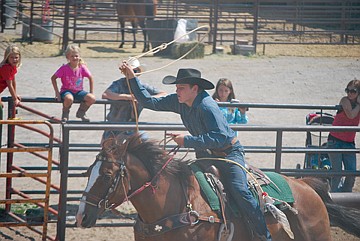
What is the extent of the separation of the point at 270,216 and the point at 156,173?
125 centimetres

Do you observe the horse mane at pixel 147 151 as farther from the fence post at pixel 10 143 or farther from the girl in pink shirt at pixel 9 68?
the girl in pink shirt at pixel 9 68

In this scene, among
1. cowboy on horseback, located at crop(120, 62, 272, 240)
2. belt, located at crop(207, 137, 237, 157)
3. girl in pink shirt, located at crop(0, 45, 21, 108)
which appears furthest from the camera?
girl in pink shirt, located at crop(0, 45, 21, 108)

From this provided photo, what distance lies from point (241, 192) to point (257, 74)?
13.1 metres

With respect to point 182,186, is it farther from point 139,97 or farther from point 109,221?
point 109,221

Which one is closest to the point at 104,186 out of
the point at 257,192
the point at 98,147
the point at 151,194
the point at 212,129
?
the point at 151,194

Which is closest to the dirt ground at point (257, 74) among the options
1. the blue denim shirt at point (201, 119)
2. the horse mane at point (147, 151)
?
the blue denim shirt at point (201, 119)

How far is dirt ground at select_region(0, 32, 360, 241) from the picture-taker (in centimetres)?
1370

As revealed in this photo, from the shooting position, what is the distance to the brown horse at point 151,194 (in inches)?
202

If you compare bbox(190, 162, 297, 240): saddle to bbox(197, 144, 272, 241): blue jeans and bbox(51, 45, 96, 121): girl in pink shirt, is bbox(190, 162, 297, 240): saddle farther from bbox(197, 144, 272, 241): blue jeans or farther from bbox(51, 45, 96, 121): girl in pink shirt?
bbox(51, 45, 96, 121): girl in pink shirt

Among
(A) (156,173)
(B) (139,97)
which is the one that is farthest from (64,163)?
(A) (156,173)

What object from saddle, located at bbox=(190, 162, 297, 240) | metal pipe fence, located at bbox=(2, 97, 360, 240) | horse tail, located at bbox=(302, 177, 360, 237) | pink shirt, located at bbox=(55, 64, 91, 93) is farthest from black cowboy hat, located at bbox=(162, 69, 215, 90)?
pink shirt, located at bbox=(55, 64, 91, 93)

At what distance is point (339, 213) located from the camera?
22.0ft

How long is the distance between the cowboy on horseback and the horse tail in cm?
111

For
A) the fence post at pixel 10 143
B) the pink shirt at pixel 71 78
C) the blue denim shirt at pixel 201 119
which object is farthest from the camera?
the pink shirt at pixel 71 78
